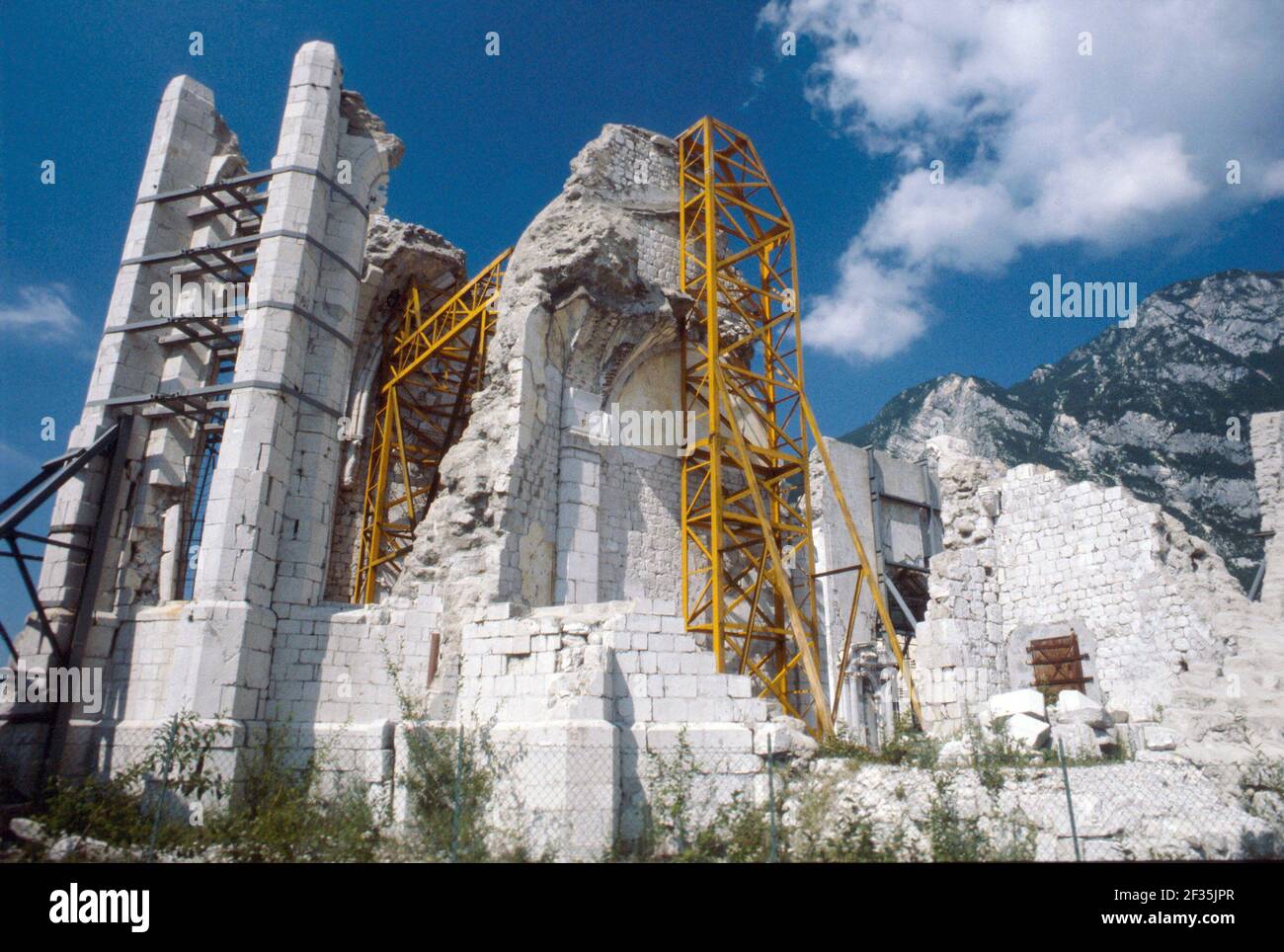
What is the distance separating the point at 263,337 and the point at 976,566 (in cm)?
1154

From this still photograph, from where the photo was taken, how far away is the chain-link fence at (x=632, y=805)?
732 centimetres

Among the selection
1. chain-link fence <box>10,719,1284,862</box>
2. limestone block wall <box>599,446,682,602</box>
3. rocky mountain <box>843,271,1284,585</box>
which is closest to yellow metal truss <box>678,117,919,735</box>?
limestone block wall <box>599,446,682,602</box>

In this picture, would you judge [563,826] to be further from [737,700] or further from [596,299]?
[596,299]

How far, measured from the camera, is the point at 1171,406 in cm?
4247

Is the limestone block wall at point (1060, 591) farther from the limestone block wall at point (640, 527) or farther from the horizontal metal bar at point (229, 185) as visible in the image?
the horizontal metal bar at point (229, 185)

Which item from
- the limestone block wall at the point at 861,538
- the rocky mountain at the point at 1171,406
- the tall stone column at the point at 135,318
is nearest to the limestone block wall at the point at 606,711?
the tall stone column at the point at 135,318

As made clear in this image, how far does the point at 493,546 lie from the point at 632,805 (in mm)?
4582

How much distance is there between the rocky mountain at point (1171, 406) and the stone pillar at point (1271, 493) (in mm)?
22282

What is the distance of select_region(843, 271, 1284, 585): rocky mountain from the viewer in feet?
121

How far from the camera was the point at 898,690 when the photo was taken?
14.9 meters

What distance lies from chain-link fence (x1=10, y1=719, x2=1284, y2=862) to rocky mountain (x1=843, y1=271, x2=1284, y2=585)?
92.9 ft

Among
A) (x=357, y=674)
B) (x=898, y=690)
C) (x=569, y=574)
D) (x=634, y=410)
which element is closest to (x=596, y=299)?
(x=634, y=410)
